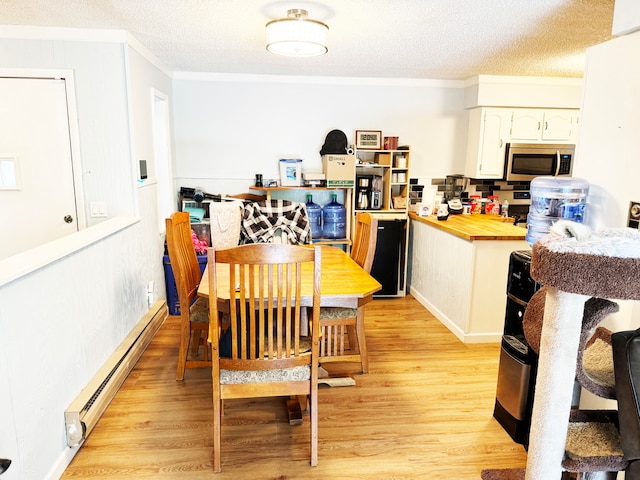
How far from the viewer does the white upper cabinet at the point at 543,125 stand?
169 inches

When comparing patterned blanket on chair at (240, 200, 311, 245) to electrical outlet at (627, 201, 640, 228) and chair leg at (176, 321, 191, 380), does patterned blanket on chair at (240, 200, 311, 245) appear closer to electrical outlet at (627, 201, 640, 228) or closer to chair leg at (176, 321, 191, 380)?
chair leg at (176, 321, 191, 380)

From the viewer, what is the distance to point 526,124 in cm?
429

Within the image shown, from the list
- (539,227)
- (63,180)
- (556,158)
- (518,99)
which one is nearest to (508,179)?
(556,158)

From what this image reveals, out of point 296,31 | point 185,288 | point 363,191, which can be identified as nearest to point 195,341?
point 185,288

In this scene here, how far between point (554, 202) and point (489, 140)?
6.40 feet

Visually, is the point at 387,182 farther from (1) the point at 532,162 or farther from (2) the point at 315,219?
(1) the point at 532,162

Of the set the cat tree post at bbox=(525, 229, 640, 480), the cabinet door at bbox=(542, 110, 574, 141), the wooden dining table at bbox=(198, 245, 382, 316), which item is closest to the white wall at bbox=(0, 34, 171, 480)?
the wooden dining table at bbox=(198, 245, 382, 316)

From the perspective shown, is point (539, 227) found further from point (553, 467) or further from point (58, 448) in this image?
point (58, 448)

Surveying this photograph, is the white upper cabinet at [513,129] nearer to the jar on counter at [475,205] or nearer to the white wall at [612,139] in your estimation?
the jar on counter at [475,205]

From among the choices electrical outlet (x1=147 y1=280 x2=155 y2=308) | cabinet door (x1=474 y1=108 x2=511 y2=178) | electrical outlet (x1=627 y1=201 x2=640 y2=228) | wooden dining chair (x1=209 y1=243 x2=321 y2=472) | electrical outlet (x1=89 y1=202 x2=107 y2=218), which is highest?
cabinet door (x1=474 y1=108 x2=511 y2=178)

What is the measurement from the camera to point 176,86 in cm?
435

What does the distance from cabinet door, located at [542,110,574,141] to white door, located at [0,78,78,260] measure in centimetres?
429

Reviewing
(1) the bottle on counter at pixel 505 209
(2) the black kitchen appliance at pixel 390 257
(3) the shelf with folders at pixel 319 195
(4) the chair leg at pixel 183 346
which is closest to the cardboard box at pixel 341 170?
(3) the shelf with folders at pixel 319 195

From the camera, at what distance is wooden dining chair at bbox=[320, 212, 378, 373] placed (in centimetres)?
265
